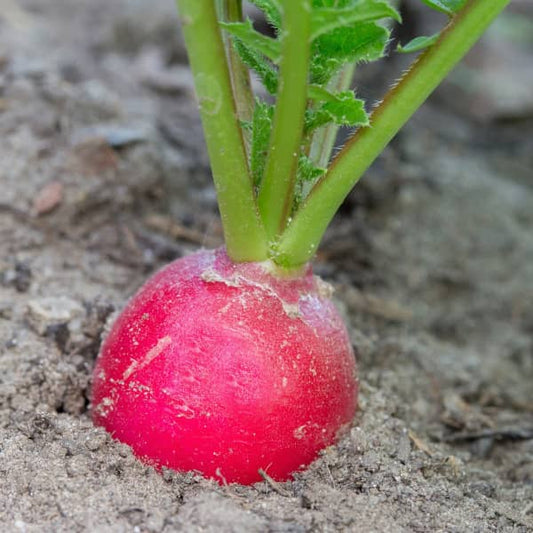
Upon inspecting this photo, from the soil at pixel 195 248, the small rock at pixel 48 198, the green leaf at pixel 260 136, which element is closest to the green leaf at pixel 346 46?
the green leaf at pixel 260 136

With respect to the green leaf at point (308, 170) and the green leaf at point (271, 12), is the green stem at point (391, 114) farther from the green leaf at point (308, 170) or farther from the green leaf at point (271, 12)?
the green leaf at point (271, 12)

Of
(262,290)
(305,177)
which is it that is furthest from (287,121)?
(262,290)

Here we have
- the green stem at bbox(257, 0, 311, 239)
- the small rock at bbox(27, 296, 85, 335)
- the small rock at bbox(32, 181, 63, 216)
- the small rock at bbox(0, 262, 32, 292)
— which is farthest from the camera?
the small rock at bbox(32, 181, 63, 216)

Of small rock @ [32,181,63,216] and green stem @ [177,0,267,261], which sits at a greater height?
green stem @ [177,0,267,261]

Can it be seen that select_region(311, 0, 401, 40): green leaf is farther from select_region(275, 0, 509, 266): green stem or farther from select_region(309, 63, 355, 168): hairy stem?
select_region(309, 63, 355, 168): hairy stem

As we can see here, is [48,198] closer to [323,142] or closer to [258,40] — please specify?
[323,142]

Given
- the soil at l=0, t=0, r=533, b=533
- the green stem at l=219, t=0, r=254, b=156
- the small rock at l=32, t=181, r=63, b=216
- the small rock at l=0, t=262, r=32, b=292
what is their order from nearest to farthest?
the soil at l=0, t=0, r=533, b=533
the green stem at l=219, t=0, r=254, b=156
the small rock at l=0, t=262, r=32, b=292
the small rock at l=32, t=181, r=63, b=216

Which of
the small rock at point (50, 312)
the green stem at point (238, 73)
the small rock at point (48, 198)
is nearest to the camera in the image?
the green stem at point (238, 73)

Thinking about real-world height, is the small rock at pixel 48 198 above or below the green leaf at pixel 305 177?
below

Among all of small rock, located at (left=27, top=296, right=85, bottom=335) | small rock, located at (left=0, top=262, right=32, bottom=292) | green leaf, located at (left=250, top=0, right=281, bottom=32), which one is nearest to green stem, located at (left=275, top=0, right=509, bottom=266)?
green leaf, located at (left=250, top=0, right=281, bottom=32)
